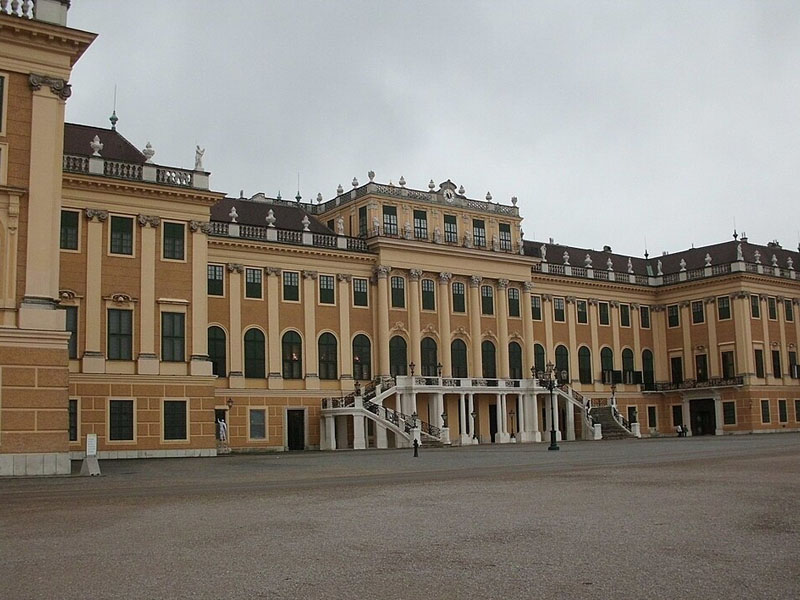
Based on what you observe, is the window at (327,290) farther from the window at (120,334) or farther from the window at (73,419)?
the window at (73,419)

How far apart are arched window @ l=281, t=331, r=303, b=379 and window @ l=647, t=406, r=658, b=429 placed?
34.1m

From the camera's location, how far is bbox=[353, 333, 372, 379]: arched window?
6021 centimetres

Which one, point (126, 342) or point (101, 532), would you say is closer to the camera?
point (101, 532)

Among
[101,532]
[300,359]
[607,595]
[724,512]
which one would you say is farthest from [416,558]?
[300,359]

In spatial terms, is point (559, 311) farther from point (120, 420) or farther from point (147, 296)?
point (120, 420)

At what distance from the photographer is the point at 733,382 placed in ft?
245

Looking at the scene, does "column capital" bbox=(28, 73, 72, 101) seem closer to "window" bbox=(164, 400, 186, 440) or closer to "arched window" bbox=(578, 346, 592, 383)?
"window" bbox=(164, 400, 186, 440)

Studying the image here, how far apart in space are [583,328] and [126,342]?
3975 centimetres

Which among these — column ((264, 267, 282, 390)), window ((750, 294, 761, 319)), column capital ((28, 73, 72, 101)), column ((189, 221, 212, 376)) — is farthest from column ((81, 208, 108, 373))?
window ((750, 294, 761, 319))

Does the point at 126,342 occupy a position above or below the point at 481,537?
above

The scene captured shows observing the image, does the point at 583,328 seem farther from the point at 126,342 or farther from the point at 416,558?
the point at 416,558

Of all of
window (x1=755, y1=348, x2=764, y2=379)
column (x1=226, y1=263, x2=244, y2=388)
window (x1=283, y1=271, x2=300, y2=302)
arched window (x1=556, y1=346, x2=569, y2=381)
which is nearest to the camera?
column (x1=226, y1=263, x2=244, y2=388)

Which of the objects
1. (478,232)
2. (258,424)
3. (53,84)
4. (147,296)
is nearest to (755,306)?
(478,232)

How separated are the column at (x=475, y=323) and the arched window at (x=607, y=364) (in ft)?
48.9
